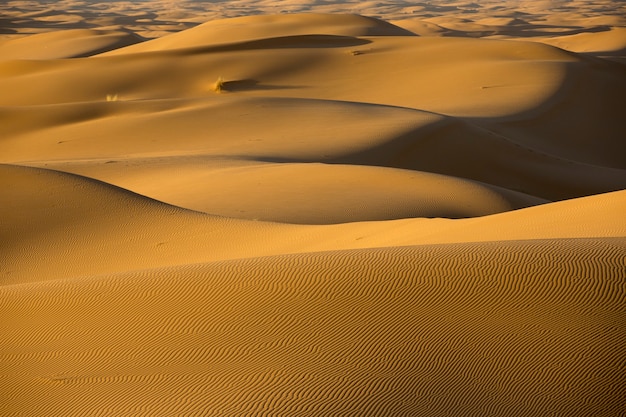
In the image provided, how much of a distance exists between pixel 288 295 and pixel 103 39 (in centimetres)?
3930

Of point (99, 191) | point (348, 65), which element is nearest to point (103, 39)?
point (348, 65)

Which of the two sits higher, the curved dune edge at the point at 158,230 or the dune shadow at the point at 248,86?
the curved dune edge at the point at 158,230

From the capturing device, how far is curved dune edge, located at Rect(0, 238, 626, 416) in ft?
10.3

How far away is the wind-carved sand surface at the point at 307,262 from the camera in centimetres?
324

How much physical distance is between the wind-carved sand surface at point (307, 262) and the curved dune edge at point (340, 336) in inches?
0.4

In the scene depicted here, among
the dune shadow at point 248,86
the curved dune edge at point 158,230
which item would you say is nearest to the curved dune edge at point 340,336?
the curved dune edge at point 158,230

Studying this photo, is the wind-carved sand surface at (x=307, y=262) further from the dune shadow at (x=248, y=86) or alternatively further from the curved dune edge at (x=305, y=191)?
the dune shadow at (x=248, y=86)

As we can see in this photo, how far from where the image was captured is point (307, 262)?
422 centimetres

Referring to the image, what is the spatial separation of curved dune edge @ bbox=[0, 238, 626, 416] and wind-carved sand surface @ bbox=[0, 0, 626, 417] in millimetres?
10

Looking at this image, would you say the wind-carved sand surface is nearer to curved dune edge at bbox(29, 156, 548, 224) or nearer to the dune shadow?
curved dune edge at bbox(29, 156, 548, 224)

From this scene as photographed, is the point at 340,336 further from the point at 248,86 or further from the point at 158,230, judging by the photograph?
the point at 248,86

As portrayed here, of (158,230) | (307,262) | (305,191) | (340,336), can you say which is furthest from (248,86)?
(340,336)

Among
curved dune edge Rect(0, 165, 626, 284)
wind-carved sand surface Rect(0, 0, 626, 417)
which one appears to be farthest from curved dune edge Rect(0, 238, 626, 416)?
curved dune edge Rect(0, 165, 626, 284)

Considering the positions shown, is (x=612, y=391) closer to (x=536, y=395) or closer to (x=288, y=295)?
(x=536, y=395)
